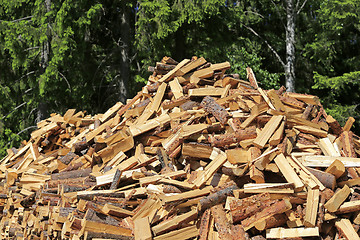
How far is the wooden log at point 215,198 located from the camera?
4281 millimetres

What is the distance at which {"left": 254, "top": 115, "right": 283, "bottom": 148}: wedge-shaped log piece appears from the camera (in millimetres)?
4527

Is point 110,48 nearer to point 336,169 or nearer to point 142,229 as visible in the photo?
point 142,229

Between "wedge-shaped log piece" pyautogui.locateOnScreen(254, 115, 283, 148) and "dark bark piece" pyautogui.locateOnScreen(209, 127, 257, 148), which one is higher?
"wedge-shaped log piece" pyautogui.locateOnScreen(254, 115, 283, 148)

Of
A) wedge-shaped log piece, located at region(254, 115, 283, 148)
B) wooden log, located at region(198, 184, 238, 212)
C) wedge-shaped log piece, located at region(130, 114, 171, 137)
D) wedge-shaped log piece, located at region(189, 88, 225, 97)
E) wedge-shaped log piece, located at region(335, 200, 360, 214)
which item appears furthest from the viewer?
wedge-shaped log piece, located at region(189, 88, 225, 97)

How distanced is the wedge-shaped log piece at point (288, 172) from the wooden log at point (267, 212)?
23 centimetres

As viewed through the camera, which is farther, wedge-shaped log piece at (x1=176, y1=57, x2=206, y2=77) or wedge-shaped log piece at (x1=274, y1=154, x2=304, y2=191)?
wedge-shaped log piece at (x1=176, y1=57, x2=206, y2=77)

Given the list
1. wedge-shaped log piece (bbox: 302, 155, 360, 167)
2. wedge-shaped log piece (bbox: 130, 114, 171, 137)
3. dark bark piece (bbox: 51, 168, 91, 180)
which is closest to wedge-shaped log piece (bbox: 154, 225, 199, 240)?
wedge-shaped log piece (bbox: 302, 155, 360, 167)

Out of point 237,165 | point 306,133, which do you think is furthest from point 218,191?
point 306,133

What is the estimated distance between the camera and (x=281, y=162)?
4344mm

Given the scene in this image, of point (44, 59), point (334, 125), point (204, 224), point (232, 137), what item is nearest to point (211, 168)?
point (232, 137)

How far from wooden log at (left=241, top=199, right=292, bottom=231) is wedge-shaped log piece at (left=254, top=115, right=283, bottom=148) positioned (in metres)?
0.70

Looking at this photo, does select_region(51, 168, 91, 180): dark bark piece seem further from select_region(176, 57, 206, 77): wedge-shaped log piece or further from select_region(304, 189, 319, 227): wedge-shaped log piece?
select_region(304, 189, 319, 227): wedge-shaped log piece

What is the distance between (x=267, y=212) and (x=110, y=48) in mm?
14598

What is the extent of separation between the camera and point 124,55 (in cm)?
1584
